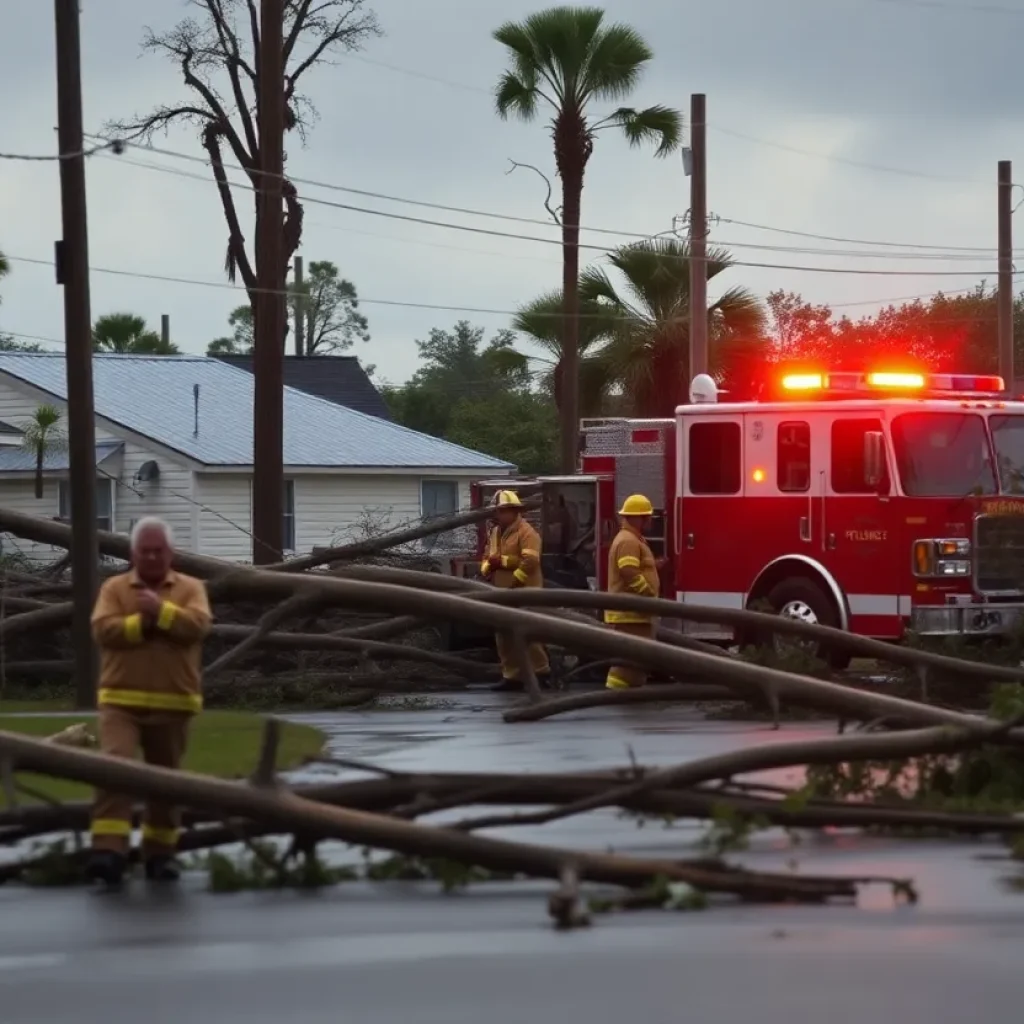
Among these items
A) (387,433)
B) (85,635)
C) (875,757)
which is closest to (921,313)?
(387,433)

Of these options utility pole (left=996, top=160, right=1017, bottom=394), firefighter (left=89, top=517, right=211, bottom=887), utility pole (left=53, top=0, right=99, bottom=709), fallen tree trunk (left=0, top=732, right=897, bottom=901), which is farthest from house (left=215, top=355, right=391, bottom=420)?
fallen tree trunk (left=0, top=732, right=897, bottom=901)

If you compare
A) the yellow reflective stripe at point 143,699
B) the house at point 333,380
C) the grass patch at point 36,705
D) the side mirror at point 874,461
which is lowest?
the grass patch at point 36,705

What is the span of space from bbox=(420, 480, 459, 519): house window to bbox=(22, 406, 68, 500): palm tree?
6.94 m

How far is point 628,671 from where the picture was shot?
18.7 m

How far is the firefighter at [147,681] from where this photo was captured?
951cm

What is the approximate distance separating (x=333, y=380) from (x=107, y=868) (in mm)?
43146

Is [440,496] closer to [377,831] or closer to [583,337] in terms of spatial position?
[583,337]

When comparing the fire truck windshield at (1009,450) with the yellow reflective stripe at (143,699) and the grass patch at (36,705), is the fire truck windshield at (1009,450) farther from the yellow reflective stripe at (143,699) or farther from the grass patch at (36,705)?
the yellow reflective stripe at (143,699)

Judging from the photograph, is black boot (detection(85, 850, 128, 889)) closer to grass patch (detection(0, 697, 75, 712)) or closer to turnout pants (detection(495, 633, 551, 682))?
grass patch (detection(0, 697, 75, 712))

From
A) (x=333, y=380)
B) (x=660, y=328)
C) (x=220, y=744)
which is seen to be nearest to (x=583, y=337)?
(x=660, y=328)

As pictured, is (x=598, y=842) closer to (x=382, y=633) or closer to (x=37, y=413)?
(x=382, y=633)

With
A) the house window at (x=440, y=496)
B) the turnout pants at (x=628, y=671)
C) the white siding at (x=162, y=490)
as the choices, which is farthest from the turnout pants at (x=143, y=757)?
the house window at (x=440, y=496)

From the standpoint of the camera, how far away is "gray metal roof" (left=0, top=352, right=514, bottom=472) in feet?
135

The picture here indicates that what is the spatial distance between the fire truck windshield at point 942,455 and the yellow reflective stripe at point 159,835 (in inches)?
421
